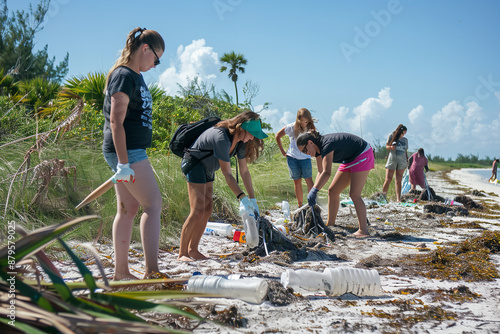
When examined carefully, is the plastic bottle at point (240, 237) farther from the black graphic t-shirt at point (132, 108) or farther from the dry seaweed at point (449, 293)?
the black graphic t-shirt at point (132, 108)

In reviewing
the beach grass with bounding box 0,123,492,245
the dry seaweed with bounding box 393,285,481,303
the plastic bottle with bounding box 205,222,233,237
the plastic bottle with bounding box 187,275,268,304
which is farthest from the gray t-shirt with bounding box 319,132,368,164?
the plastic bottle with bounding box 187,275,268,304

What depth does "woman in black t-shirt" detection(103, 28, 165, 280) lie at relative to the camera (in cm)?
266

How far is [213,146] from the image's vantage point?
3.65 metres

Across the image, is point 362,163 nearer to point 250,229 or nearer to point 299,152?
point 299,152

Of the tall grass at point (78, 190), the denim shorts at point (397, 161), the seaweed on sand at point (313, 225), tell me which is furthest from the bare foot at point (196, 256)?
the denim shorts at point (397, 161)

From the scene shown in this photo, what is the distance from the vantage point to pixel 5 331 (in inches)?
46.1

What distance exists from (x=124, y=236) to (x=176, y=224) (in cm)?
242

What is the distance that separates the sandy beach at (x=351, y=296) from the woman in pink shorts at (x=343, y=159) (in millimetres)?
562

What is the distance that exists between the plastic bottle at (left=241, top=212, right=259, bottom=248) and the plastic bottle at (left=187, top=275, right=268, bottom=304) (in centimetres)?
115

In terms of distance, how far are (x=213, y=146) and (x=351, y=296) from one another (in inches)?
66.8

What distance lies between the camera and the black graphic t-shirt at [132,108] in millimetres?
2688

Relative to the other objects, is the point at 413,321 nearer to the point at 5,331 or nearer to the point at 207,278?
the point at 207,278

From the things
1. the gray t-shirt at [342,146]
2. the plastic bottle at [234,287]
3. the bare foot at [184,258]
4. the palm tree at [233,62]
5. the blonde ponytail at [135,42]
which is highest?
the palm tree at [233,62]

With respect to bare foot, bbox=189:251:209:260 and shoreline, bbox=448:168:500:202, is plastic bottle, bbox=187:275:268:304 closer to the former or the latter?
bare foot, bbox=189:251:209:260
